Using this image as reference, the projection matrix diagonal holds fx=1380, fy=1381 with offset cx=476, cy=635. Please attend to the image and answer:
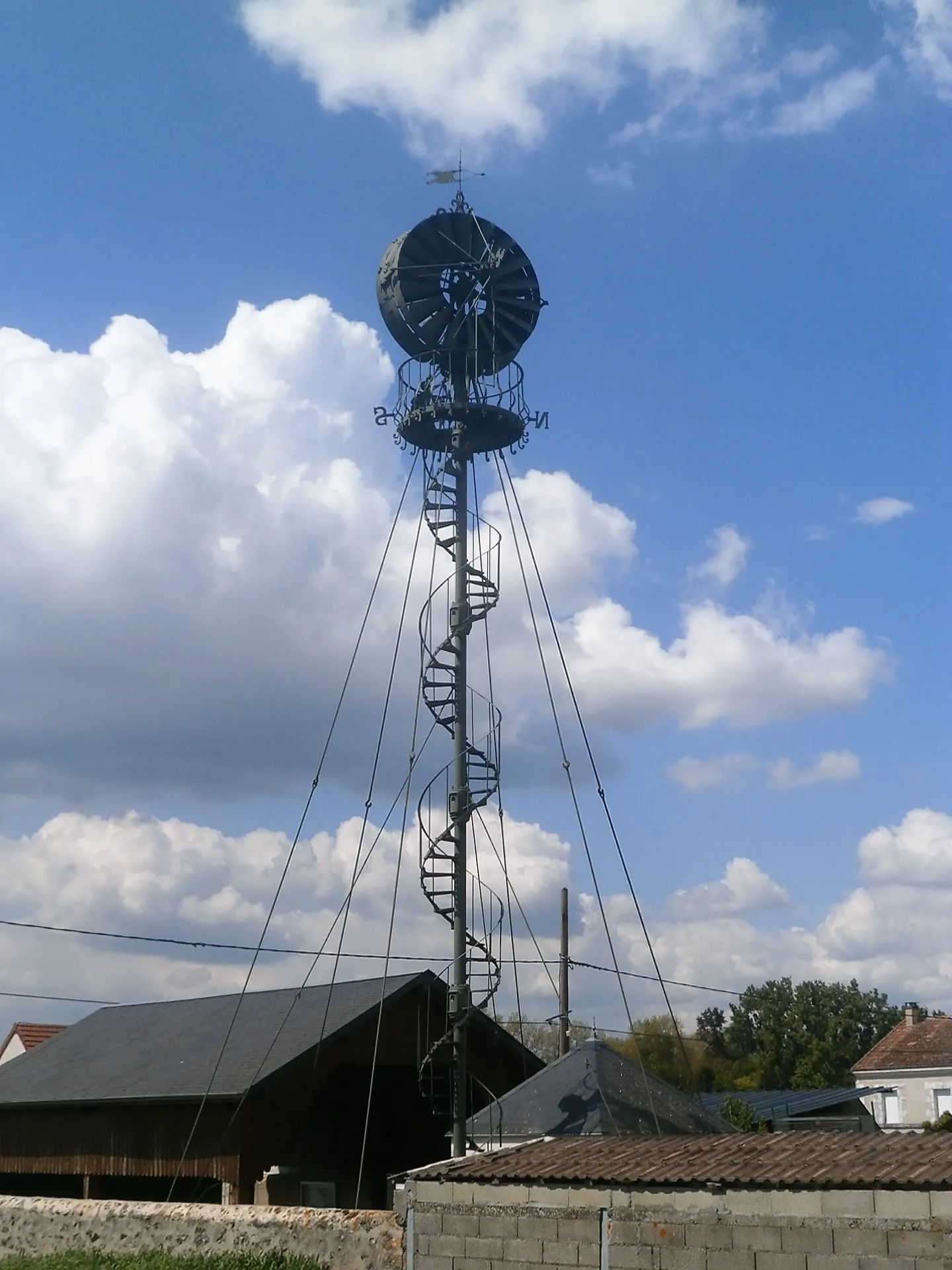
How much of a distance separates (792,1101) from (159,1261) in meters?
29.9

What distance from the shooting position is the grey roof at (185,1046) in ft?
82.5

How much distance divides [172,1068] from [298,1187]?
12.8ft

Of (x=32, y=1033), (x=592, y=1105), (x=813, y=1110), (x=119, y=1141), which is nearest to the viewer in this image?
(x=592, y=1105)

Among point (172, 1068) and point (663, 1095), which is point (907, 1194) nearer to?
point (663, 1095)

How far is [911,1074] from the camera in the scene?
53375 millimetres

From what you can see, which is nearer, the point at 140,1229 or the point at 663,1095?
the point at 140,1229

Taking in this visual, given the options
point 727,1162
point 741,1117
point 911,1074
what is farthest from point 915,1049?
point 727,1162

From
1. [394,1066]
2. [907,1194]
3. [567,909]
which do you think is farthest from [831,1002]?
[907,1194]

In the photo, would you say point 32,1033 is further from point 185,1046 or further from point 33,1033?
point 185,1046

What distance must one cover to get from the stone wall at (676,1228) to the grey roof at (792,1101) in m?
25.0

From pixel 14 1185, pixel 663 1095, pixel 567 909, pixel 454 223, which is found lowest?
pixel 14 1185

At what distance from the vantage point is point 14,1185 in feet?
94.9

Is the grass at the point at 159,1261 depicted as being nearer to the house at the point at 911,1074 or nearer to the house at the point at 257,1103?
the house at the point at 257,1103

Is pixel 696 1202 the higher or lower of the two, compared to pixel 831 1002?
lower
